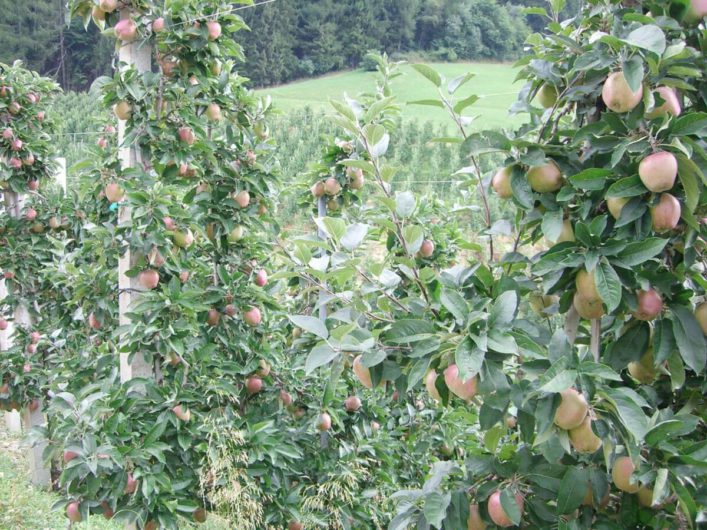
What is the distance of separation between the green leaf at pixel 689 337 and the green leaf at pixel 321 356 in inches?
21.2

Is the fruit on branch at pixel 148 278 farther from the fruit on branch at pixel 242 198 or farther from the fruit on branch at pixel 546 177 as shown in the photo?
the fruit on branch at pixel 546 177

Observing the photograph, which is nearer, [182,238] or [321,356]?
[321,356]

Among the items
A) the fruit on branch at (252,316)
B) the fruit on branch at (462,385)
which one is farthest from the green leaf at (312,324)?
the fruit on branch at (252,316)

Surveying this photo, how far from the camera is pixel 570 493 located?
100 cm

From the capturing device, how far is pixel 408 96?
50.9 ft

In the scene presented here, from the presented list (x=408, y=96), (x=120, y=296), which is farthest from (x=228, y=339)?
(x=408, y=96)

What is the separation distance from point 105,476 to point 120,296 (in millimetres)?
600

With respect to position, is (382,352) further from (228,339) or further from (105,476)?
(228,339)

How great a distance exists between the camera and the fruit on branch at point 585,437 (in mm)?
928

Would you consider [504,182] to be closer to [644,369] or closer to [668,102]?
[668,102]

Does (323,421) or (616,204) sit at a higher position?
(616,204)

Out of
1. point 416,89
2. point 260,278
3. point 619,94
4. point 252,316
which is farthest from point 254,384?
point 416,89

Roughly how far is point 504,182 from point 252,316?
4.55 feet

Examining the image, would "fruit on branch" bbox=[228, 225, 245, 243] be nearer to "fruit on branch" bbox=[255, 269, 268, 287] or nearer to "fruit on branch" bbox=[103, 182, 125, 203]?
"fruit on branch" bbox=[255, 269, 268, 287]
